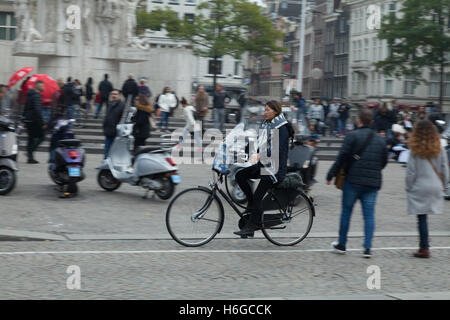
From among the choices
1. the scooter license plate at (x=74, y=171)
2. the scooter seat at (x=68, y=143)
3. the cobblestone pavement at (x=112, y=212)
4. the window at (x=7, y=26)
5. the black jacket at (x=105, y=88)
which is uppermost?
the window at (x=7, y=26)

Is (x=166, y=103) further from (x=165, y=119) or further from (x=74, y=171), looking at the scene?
(x=74, y=171)

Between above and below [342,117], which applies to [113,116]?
above

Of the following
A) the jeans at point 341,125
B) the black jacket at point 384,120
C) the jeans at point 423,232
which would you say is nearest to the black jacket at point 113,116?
the jeans at point 423,232

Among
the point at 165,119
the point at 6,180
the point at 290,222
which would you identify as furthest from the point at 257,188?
the point at 165,119

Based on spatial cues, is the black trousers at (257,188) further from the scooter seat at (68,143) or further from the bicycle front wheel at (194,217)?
the scooter seat at (68,143)

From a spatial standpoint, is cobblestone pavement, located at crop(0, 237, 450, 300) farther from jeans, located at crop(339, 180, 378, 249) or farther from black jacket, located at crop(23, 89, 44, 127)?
black jacket, located at crop(23, 89, 44, 127)

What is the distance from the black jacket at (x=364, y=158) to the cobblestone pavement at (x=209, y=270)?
91 cm

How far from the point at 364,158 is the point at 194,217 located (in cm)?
208

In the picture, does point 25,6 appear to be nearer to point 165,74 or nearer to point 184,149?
point 165,74

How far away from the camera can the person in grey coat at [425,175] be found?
28.9ft

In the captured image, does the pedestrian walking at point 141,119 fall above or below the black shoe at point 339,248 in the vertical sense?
above

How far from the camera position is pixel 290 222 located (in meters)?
9.30

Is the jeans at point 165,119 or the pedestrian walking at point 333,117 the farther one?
the pedestrian walking at point 333,117

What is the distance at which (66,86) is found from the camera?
2333 centimetres
